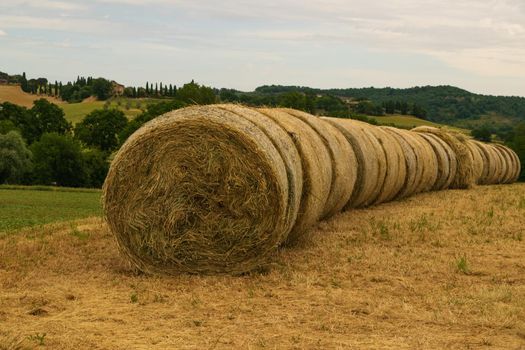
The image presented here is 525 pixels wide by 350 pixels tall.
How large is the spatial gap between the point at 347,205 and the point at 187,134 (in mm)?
6100

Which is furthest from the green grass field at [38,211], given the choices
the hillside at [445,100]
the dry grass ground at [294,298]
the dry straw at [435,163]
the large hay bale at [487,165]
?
the hillside at [445,100]

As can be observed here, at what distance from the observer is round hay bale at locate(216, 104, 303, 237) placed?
856 cm

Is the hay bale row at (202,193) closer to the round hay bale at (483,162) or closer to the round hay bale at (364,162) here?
the round hay bale at (364,162)

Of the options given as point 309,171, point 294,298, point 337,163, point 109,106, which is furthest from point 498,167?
point 109,106

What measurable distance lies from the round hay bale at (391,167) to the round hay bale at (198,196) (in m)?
7.33

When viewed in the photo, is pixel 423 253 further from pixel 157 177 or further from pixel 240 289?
pixel 157 177

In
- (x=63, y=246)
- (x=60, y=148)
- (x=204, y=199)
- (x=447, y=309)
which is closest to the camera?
(x=447, y=309)

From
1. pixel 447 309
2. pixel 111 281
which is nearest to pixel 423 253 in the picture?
pixel 447 309

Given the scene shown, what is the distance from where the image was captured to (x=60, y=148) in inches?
2280

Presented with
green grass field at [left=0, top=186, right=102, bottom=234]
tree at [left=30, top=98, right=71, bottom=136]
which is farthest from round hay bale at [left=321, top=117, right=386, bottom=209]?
tree at [left=30, top=98, right=71, bottom=136]

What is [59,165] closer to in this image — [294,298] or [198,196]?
[198,196]

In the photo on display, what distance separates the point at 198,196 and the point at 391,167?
810cm

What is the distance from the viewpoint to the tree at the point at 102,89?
126688mm

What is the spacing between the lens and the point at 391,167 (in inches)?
605
